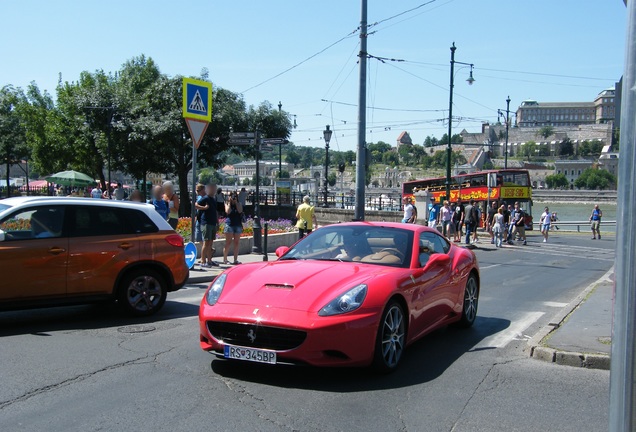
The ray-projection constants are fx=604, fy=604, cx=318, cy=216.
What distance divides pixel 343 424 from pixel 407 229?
123 inches

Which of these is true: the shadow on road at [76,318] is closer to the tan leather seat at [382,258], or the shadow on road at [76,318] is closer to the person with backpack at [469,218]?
the tan leather seat at [382,258]

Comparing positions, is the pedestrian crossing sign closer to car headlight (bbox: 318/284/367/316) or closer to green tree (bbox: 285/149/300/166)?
car headlight (bbox: 318/284/367/316)

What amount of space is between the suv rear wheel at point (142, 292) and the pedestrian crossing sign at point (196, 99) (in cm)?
451

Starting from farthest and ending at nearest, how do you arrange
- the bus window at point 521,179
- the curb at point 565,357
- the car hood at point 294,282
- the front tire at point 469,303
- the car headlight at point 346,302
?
the bus window at point 521,179 → the front tire at point 469,303 → the curb at point 565,357 → the car hood at point 294,282 → the car headlight at point 346,302

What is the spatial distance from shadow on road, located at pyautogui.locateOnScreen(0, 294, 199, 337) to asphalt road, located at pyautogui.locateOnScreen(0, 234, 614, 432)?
0.04 metres

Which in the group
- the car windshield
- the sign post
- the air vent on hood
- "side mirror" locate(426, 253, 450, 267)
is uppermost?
the sign post

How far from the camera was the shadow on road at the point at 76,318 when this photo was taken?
746 centimetres

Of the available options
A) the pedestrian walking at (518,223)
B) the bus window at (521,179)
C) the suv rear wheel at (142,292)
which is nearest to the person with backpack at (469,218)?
the pedestrian walking at (518,223)

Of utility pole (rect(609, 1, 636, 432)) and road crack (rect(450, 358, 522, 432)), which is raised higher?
utility pole (rect(609, 1, 636, 432))

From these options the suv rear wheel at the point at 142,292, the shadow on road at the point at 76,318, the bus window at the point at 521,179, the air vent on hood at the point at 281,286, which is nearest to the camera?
the air vent on hood at the point at 281,286

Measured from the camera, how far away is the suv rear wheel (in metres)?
8.12

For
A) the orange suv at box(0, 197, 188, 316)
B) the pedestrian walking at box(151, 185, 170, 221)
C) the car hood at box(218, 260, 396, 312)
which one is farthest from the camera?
the pedestrian walking at box(151, 185, 170, 221)

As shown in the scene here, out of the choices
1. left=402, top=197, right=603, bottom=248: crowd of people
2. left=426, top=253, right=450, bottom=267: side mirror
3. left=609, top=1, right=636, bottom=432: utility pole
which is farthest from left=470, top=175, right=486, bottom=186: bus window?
left=609, top=1, right=636, bottom=432: utility pole

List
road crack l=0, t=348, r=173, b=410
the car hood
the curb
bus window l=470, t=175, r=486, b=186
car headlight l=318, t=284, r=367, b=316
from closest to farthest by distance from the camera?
road crack l=0, t=348, r=173, b=410 < car headlight l=318, t=284, r=367, b=316 < the car hood < the curb < bus window l=470, t=175, r=486, b=186
